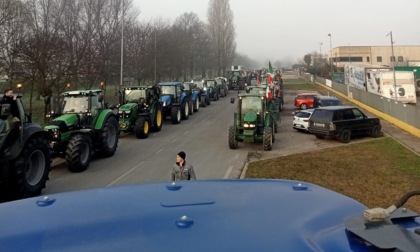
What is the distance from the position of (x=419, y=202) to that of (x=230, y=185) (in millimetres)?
7867

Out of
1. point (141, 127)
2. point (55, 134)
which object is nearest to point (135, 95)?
point (141, 127)

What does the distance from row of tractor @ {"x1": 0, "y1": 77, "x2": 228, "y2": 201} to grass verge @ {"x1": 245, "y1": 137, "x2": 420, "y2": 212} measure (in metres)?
5.62

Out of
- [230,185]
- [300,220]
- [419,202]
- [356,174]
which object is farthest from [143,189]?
[356,174]

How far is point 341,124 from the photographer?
698 inches

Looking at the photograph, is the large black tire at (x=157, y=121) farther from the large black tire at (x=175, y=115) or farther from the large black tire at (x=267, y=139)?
the large black tire at (x=267, y=139)

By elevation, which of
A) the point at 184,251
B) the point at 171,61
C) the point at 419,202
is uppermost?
the point at 171,61

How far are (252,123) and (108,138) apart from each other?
6.17 metres

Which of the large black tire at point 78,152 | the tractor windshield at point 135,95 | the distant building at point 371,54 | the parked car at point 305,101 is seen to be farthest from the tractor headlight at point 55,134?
the distant building at point 371,54

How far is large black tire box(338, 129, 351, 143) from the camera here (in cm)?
1756

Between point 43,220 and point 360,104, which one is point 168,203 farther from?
point 360,104

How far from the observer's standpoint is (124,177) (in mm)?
11508

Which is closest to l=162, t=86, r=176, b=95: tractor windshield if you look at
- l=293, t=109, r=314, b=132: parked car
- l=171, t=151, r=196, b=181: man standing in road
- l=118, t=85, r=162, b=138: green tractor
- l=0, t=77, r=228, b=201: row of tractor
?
l=0, t=77, r=228, b=201: row of tractor

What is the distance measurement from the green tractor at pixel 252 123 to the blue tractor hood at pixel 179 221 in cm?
1325

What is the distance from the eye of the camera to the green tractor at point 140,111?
18.3 meters
